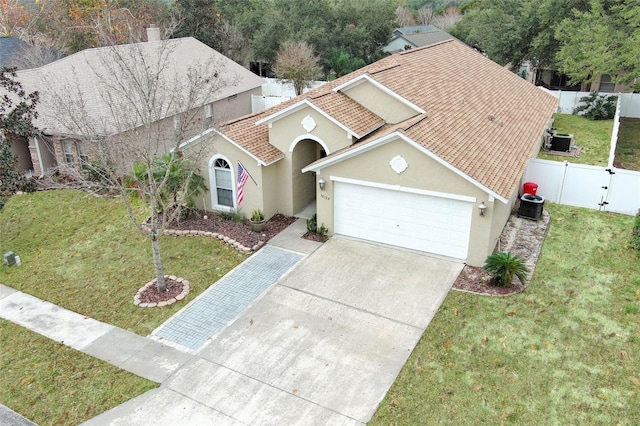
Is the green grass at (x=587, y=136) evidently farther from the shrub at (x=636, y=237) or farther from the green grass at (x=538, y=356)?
the green grass at (x=538, y=356)

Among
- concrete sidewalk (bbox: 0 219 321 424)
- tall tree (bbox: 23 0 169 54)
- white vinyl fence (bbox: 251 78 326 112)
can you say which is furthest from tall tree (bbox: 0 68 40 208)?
tall tree (bbox: 23 0 169 54)

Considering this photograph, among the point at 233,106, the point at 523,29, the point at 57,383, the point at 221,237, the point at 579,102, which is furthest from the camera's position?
the point at 523,29

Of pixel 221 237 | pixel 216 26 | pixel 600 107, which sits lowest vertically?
pixel 221 237

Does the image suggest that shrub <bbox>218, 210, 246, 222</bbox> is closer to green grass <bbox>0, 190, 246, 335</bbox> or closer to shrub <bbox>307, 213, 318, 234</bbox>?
green grass <bbox>0, 190, 246, 335</bbox>

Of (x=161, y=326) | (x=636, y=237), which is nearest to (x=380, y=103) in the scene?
(x=636, y=237)

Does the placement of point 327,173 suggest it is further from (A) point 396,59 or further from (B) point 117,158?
(A) point 396,59

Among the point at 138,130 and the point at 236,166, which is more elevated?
the point at 138,130

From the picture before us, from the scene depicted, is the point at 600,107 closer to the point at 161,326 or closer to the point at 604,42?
the point at 604,42

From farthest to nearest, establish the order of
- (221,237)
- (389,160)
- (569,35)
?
(569,35) < (221,237) < (389,160)
